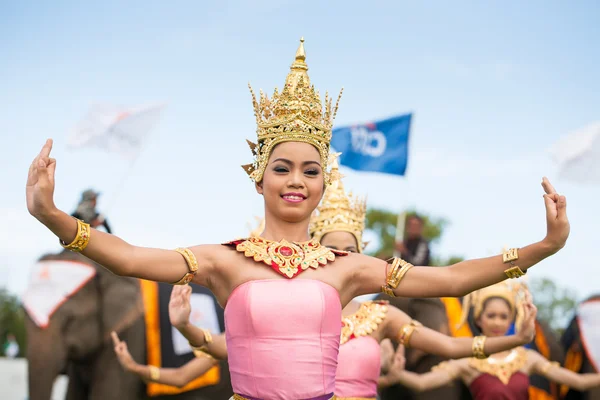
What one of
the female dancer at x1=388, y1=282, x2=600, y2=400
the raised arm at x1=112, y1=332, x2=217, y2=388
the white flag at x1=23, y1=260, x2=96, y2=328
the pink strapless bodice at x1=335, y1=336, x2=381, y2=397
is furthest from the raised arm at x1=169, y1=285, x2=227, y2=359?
the white flag at x1=23, y1=260, x2=96, y2=328

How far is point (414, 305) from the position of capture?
30.9 feet

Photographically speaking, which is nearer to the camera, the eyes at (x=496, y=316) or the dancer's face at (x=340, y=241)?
the dancer's face at (x=340, y=241)

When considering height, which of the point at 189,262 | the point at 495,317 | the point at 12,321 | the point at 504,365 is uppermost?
the point at 12,321

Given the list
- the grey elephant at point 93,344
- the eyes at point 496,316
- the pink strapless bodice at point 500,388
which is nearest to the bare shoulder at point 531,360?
the pink strapless bodice at point 500,388

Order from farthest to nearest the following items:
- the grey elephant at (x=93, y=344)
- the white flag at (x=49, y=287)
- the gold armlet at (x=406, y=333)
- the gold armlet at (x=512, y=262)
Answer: the white flag at (x=49, y=287) < the grey elephant at (x=93, y=344) < the gold armlet at (x=406, y=333) < the gold armlet at (x=512, y=262)

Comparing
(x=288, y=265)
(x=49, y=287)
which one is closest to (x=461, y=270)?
(x=288, y=265)

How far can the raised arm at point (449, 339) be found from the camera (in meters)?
5.45

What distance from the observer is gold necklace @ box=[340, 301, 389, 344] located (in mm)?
5496

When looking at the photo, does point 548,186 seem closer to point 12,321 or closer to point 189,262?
point 189,262

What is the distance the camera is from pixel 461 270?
3.74 metres

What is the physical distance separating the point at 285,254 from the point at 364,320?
1.91 metres

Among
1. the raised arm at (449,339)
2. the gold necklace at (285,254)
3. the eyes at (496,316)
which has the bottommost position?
the raised arm at (449,339)

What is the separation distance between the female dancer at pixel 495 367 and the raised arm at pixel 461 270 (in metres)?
3.78

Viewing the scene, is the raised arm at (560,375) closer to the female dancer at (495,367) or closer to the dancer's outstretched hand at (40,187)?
the female dancer at (495,367)
